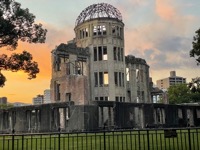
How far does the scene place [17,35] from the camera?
20.0 metres

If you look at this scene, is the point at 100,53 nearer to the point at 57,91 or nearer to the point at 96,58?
the point at 96,58

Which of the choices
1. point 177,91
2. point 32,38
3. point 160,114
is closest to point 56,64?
point 160,114

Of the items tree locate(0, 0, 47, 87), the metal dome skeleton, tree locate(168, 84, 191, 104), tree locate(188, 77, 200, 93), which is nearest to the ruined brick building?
the metal dome skeleton

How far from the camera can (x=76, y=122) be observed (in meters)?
34.8

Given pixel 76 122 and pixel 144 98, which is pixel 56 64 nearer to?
pixel 76 122

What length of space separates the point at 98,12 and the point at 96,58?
23.4 feet

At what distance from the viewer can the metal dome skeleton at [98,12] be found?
155ft

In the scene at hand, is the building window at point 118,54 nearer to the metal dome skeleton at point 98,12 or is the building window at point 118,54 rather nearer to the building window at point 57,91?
the metal dome skeleton at point 98,12

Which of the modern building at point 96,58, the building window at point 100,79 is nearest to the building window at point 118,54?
the modern building at point 96,58

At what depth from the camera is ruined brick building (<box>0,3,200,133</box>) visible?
37.8 m

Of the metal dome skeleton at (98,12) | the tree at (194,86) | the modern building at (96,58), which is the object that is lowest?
the tree at (194,86)

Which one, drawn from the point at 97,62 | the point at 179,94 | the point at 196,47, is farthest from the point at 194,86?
the point at 179,94

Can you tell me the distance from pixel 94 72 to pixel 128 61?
8.03 meters

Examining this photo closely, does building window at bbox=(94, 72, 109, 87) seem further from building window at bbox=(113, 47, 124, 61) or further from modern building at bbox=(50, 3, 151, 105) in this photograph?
building window at bbox=(113, 47, 124, 61)
